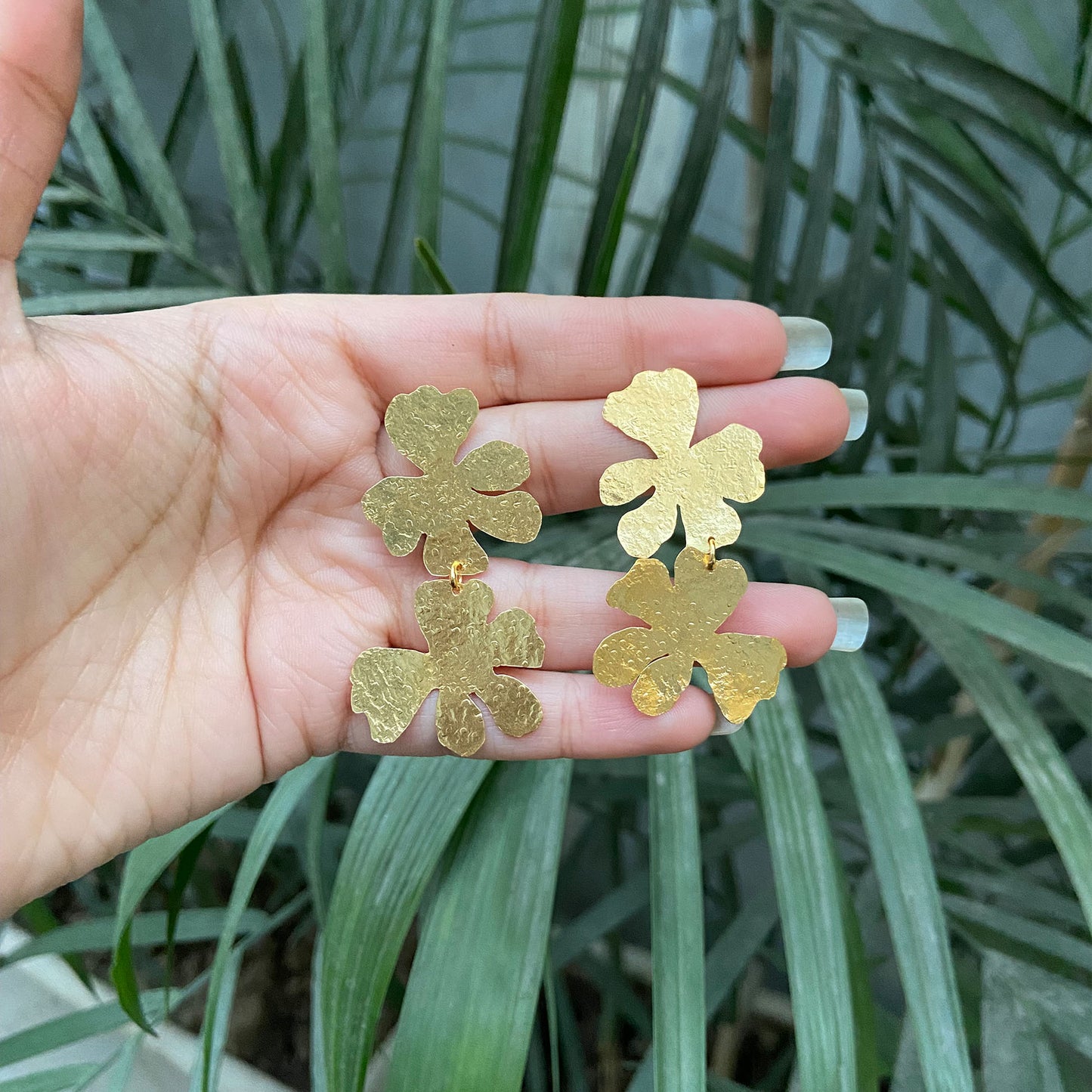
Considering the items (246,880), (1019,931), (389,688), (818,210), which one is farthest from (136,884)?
(818,210)

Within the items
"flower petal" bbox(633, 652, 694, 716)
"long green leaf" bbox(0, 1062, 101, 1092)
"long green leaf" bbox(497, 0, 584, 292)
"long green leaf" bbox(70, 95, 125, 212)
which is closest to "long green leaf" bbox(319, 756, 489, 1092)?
"flower petal" bbox(633, 652, 694, 716)

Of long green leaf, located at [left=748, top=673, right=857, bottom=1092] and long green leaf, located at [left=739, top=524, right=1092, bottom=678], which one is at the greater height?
long green leaf, located at [left=739, top=524, right=1092, bottom=678]

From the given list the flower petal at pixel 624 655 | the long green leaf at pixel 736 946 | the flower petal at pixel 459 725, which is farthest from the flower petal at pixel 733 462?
the long green leaf at pixel 736 946

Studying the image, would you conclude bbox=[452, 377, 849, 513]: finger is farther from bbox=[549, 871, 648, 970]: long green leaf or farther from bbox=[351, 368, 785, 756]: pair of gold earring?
bbox=[549, 871, 648, 970]: long green leaf

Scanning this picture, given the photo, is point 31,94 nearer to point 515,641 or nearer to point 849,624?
point 515,641

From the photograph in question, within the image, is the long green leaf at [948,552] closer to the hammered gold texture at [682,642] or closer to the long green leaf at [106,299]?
the hammered gold texture at [682,642]

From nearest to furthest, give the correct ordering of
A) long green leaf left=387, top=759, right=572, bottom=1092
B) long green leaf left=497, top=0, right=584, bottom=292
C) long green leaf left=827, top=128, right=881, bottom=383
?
1. long green leaf left=387, top=759, right=572, bottom=1092
2. long green leaf left=497, top=0, right=584, bottom=292
3. long green leaf left=827, top=128, right=881, bottom=383

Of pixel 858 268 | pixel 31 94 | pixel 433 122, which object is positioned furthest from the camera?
pixel 858 268
